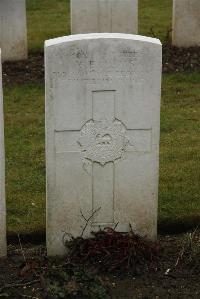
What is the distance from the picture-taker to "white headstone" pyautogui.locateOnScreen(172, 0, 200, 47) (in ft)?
35.0

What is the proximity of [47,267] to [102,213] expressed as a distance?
21.0 inches

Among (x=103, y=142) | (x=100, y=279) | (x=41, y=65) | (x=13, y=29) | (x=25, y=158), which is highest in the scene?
(x=13, y=29)

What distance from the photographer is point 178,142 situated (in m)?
7.67

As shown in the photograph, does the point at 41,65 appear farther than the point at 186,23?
No

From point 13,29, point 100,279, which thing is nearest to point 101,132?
point 100,279

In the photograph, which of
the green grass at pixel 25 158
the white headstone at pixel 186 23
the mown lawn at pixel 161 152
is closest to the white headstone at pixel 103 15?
the white headstone at pixel 186 23

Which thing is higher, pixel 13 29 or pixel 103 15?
pixel 103 15

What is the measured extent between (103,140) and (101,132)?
0.06 meters

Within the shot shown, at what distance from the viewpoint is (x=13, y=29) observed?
33.2 ft

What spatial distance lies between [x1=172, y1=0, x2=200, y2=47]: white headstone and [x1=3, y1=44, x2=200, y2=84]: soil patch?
123mm

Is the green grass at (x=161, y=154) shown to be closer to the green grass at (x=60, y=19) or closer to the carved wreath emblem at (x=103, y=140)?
the carved wreath emblem at (x=103, y=140)

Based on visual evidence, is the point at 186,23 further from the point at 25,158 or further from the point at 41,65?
the point at 25,158

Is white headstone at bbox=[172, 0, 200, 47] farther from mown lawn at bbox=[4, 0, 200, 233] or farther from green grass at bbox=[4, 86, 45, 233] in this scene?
green grass at bbox=[4, 86, 45, 233]

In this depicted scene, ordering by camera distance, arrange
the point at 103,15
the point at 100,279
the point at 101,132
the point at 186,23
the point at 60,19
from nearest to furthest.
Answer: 1. the point at 100,279
2. the point at 101,132
3. the point at 103,15
4. the point at 186,23
5. the point at 60,19
